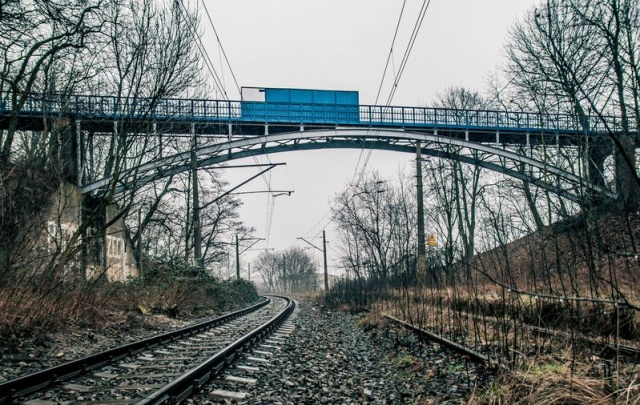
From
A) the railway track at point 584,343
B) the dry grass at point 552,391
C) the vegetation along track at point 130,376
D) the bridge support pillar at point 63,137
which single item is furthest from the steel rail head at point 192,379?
the bridge support pillar at point 63,137

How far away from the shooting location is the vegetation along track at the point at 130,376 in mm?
5082

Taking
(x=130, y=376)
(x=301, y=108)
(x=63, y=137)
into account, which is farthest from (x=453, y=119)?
(x=130, y=376)

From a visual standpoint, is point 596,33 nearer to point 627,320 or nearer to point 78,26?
point 627,320

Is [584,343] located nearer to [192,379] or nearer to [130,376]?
[192,379]

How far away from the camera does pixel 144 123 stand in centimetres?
1417

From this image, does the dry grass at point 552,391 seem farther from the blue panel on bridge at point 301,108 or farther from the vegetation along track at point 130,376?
the blue panel on bridge at point 301,108

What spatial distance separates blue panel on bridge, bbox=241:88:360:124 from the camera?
2786 centimetres

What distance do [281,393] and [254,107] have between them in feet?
77.5

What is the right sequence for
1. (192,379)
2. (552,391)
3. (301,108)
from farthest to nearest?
(301,108) → (192,379) → (552,391)

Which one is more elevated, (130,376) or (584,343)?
(584,343)

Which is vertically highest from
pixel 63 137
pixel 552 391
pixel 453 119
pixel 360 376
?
pixel 453 119

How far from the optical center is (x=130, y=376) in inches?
245

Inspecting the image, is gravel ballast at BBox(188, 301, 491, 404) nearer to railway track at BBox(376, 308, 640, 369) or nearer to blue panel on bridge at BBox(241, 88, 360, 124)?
railway track at BBox(376, 308, 640, 369)

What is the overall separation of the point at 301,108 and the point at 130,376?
23.4 meters
